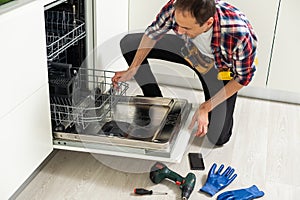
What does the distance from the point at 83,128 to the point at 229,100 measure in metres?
0.65

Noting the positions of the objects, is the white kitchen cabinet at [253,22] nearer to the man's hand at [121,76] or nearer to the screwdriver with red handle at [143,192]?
the man's hand at [121,76]

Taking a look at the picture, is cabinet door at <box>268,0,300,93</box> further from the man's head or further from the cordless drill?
the cordless drill

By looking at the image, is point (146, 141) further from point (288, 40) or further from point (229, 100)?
point (288, 40)

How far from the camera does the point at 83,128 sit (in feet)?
5.98

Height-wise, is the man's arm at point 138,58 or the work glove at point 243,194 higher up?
the man's arm at point 138,58

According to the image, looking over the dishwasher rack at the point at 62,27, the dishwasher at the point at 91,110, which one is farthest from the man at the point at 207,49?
the dishwasher rack at the point at 62,27

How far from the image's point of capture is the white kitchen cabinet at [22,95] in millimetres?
1419

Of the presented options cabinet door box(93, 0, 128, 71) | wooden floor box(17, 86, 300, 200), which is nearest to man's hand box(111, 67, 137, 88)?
cabinet door box(93, 0, 128, 71)

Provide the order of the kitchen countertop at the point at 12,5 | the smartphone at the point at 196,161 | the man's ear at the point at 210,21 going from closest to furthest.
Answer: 1. the kitchen countertop at the point at 12,5
2. the man's ear at the point at 210,21
3. the smartphone at the point at 196,161

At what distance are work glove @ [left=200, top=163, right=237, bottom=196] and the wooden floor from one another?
0.02 metres

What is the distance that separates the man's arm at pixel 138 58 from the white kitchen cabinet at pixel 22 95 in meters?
0.41

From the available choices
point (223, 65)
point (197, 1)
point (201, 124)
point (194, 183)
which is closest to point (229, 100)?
point (223, 65)

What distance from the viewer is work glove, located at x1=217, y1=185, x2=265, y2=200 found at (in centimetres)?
175

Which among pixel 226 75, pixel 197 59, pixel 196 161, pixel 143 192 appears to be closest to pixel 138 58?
pixel 197 59
